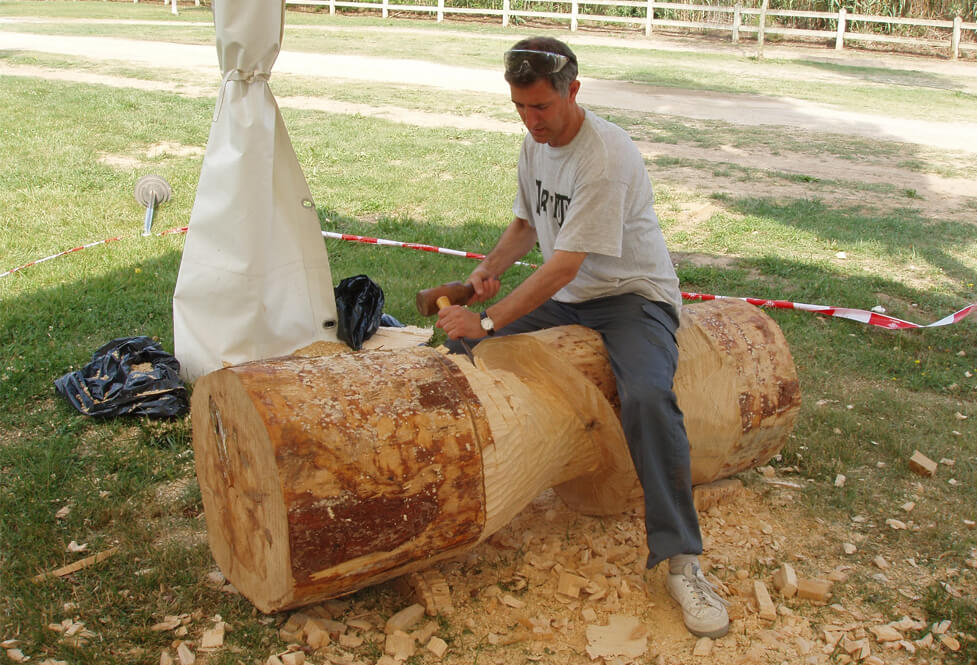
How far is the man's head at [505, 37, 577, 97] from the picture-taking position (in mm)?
3004

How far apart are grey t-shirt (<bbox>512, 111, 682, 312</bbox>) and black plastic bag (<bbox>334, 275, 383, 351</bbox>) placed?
1.61 metres

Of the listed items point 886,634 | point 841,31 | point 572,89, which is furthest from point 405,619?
point 841,31

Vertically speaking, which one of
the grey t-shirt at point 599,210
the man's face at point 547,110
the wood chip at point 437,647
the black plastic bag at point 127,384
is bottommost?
the wood chip at point 437,647

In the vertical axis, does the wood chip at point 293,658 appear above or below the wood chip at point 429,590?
below

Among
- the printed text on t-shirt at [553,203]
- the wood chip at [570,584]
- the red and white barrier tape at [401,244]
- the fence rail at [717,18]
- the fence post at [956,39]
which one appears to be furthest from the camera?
the fence rail at [717,18]

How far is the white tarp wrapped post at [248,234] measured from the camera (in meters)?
4.33

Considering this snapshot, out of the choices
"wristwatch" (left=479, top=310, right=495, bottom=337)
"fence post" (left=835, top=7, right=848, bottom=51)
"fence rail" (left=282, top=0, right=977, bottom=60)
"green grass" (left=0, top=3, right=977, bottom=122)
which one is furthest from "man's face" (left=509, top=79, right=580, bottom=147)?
"fence post" (left=835, top=7, right=848, bottom=51)

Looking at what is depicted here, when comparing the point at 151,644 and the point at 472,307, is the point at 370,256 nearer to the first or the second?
the point at 472,307

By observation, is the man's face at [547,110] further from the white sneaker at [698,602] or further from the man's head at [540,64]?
the white sneaker at [698,602]

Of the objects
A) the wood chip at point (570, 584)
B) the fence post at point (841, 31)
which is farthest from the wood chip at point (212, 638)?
the fence post at point (841, 31)

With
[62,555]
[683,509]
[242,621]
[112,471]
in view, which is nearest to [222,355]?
[112,471]

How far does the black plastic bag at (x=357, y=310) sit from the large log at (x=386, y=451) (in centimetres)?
160

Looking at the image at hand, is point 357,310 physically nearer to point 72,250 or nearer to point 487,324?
point 487,324

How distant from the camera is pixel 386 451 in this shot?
2736 mm
